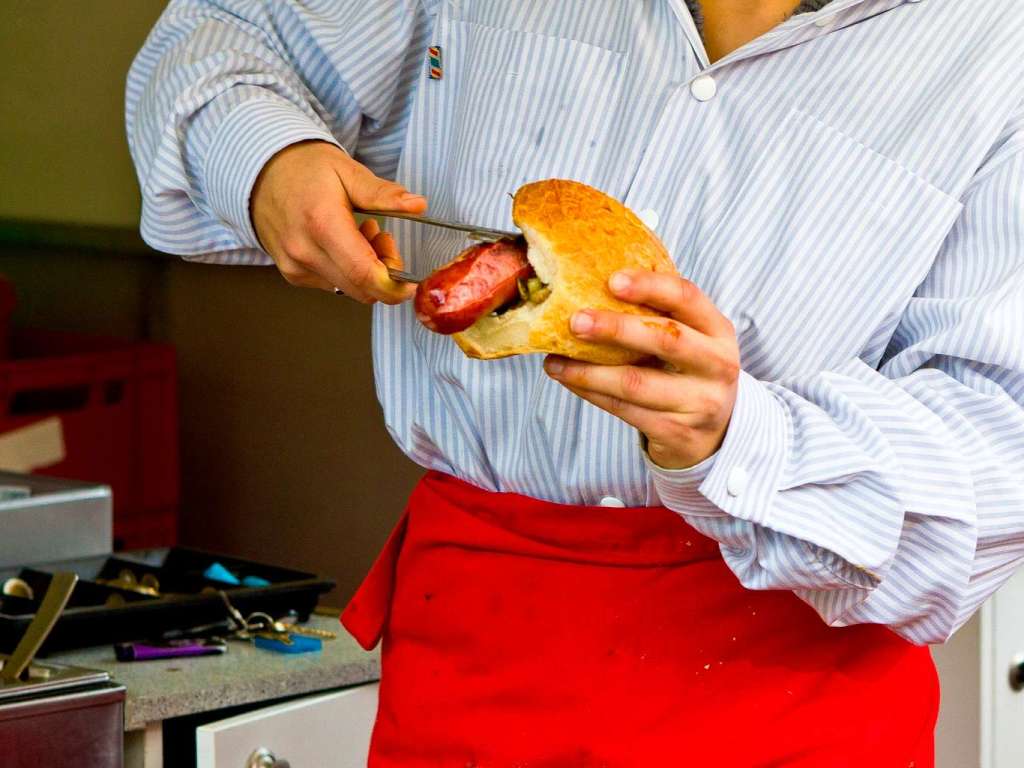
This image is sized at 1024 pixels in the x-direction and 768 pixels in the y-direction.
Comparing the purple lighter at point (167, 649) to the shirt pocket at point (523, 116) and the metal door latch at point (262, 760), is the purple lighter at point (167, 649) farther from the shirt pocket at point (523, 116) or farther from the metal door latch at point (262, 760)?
the shirt pocket at point (523, 116)

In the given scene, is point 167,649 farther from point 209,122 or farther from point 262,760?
point 209,122

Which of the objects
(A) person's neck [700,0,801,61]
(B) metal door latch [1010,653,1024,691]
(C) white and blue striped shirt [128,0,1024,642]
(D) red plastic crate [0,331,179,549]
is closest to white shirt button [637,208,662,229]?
(C) white and blue striped shirt [128,0,1024,642]

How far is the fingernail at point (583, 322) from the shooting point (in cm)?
67

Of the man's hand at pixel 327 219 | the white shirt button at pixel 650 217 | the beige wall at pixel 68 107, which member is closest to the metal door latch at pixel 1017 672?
the white shirt button at pixel 650 217

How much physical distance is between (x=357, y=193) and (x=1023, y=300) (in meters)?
0.39

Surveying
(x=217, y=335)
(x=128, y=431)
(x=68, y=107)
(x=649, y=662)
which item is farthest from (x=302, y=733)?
(x=68, y=107)

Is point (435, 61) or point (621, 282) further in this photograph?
point (435, 61)

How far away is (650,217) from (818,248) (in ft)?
0.35

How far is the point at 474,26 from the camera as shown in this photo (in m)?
1.05

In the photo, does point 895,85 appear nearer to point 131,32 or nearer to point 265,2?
point 265,2

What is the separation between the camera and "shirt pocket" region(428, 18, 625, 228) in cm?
98

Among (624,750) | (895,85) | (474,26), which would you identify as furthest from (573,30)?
(624,750)

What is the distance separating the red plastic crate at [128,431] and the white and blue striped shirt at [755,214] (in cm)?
114

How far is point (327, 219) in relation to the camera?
0.86 m
